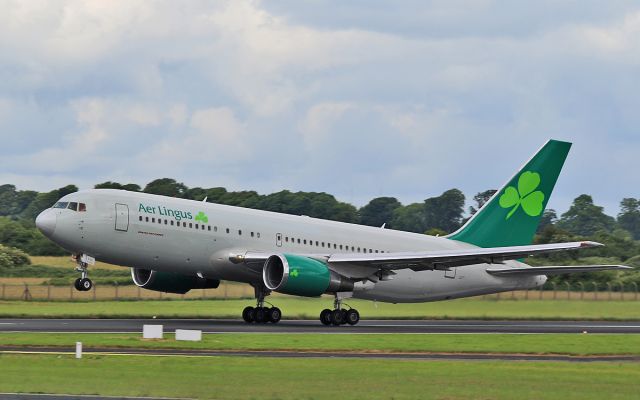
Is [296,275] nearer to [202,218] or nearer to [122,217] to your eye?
[202,218]

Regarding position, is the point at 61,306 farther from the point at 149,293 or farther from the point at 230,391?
the point at 230,391

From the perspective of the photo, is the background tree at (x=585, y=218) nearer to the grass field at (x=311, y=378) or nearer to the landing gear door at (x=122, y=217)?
the landing gear door at (x=122, y=217)

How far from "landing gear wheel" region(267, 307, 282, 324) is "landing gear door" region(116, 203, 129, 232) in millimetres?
7231

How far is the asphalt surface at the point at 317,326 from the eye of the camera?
40.8 m

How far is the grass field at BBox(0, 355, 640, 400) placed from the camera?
23531 millimetres

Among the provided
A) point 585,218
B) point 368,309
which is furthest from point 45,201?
point 368,309

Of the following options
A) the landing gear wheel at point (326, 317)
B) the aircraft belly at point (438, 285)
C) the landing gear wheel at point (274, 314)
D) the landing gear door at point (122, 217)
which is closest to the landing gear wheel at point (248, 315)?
the landing gear wheel at point (274, 314)

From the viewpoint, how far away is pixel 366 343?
117 ft

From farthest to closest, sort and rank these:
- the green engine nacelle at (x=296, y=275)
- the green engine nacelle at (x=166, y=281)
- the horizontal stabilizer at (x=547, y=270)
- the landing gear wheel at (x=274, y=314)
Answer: the green engine nacelle at (x=166, y=281), the horizontal stabilizer at (x=547, y=270), the landing gear wheel at (x=274, y=314), the green engine nacelle at (x=296, y=275)

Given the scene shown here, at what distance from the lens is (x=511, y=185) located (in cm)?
5325

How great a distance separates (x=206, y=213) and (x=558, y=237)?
5147 centimetres

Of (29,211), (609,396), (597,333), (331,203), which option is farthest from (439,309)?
(29,211)

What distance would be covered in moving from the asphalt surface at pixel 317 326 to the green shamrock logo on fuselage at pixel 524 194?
5370mm

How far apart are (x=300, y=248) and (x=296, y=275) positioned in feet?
14.4
